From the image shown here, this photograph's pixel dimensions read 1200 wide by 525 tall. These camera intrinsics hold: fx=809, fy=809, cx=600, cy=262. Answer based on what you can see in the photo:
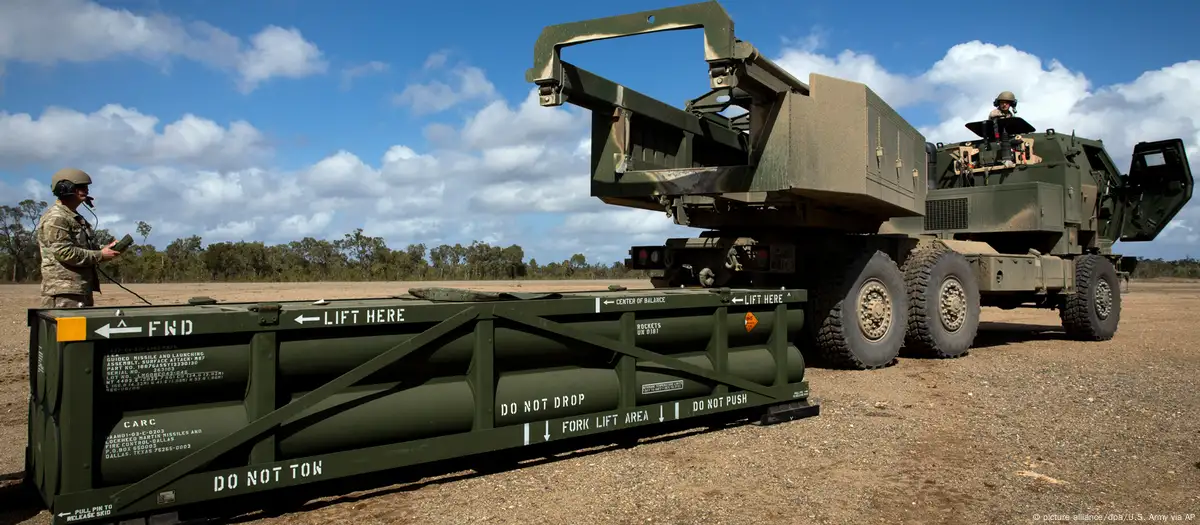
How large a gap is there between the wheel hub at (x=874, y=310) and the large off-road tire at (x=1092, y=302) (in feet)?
17.0

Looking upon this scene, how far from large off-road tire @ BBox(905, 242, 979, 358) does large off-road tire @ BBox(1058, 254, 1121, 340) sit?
304 cm

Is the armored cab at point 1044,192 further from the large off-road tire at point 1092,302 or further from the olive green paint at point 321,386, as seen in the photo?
the olive green paint at point 321,386

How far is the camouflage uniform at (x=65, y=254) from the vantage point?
4.93 metres

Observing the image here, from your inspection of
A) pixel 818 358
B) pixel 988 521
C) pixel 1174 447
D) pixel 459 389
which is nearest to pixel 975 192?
pixel 818 358

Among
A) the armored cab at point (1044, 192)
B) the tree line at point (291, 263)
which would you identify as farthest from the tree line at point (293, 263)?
the armored cab at point (1044, 192)

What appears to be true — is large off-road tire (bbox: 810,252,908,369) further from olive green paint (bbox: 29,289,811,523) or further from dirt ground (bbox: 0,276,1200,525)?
olive green paint (bbox: 29,289,811,523)

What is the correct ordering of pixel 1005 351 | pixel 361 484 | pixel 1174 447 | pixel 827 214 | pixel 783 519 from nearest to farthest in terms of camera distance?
pixel 783 519 < pixel 361 484 < pixel 1174 447 < pixel 827 214 < pixel 1005 351

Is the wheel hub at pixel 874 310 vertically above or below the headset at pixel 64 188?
below

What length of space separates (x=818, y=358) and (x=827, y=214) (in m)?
2.16

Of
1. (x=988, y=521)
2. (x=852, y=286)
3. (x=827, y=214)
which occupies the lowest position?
(x=988, y=521)

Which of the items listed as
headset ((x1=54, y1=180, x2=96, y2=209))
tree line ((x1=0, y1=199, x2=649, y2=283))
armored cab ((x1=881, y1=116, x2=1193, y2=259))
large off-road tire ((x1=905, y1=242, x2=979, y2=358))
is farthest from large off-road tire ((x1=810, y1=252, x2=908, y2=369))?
tree line ((x1=0, y1=199, x2=649, y2=283))

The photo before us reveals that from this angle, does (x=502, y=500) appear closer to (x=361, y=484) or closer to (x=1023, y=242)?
(x=361, y=484)

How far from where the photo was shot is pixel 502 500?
13.3 ft

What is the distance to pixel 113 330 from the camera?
3410 mm
